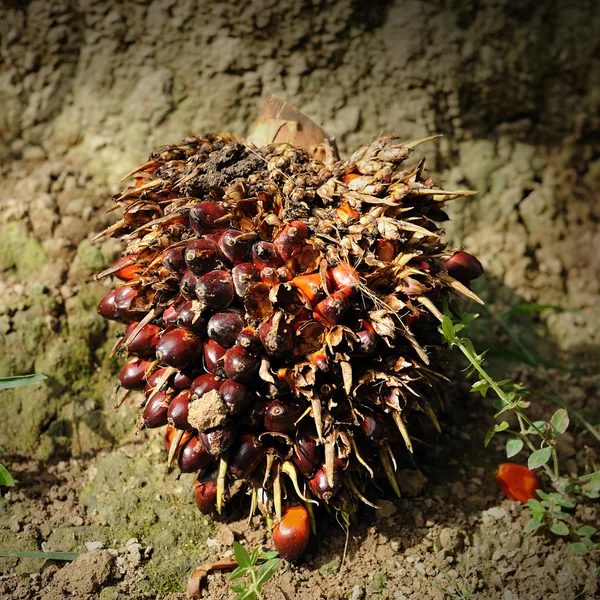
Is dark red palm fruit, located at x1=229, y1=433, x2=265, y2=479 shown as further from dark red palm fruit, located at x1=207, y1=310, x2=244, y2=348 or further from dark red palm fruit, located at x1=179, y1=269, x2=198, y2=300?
dark red palm fruit, located at x1=179, y1=269, x2=198, y2=300

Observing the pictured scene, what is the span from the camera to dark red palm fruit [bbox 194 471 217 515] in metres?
2.32

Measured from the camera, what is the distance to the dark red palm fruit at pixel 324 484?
2.11 m

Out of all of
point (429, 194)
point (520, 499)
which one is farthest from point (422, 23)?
point (520, 499)

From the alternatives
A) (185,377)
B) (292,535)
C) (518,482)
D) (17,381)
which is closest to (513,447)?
(518,482)

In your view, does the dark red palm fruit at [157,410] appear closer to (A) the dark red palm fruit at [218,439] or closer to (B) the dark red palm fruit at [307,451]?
(A) the dark red palm fruit at [218,439]

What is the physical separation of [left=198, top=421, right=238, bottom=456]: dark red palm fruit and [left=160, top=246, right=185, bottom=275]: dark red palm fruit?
0.50m

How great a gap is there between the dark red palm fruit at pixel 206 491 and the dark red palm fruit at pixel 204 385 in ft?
1.25

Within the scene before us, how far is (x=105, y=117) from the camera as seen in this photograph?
131 inches

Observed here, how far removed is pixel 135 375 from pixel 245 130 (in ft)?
5.12

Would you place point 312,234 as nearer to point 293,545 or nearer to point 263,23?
point 293,545

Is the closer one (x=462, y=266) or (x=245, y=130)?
(x=462, y=266)

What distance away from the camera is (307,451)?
211 centimetres

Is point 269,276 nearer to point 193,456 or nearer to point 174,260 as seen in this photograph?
point 174,260

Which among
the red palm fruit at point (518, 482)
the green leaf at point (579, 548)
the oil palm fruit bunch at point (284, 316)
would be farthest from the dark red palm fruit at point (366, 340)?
the green leaf at point (579, 548)
